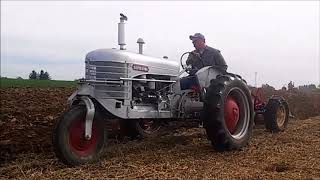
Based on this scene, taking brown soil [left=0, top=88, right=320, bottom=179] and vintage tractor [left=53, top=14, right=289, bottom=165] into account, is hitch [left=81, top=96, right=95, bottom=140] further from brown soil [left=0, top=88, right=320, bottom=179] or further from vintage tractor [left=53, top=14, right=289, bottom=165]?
brown soil [left=0, top=88, right=320, bottom=179]

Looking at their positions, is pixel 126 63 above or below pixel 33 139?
above

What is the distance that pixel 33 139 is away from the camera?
28.6 ft

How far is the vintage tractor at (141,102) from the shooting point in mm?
6379

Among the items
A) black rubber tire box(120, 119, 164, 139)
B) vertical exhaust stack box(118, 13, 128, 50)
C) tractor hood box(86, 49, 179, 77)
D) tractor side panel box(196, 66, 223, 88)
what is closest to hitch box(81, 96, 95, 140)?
tractor hood box(86, 49, 179, 77)

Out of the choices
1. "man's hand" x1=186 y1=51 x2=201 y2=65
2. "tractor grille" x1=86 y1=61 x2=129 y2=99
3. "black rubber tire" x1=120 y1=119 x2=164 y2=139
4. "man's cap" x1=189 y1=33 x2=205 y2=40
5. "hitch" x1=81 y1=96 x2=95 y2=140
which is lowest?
"black rubber tire" x1=120 y1=119 x2=164 y2=139

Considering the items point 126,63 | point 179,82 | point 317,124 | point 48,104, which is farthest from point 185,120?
point 48,104

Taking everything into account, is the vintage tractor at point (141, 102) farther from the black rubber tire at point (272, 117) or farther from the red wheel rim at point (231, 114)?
the black rubber tire at point (272, 117)

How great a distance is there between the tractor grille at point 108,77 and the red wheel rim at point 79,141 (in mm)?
593

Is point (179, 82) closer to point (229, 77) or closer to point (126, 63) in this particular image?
point (229, 77)

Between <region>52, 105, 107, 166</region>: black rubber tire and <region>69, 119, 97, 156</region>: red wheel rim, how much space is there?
0.03m

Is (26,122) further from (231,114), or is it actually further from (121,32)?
(231,114)

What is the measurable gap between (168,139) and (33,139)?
2.31 m

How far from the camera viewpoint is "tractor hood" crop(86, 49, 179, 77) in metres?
6.98

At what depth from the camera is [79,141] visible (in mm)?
6391
